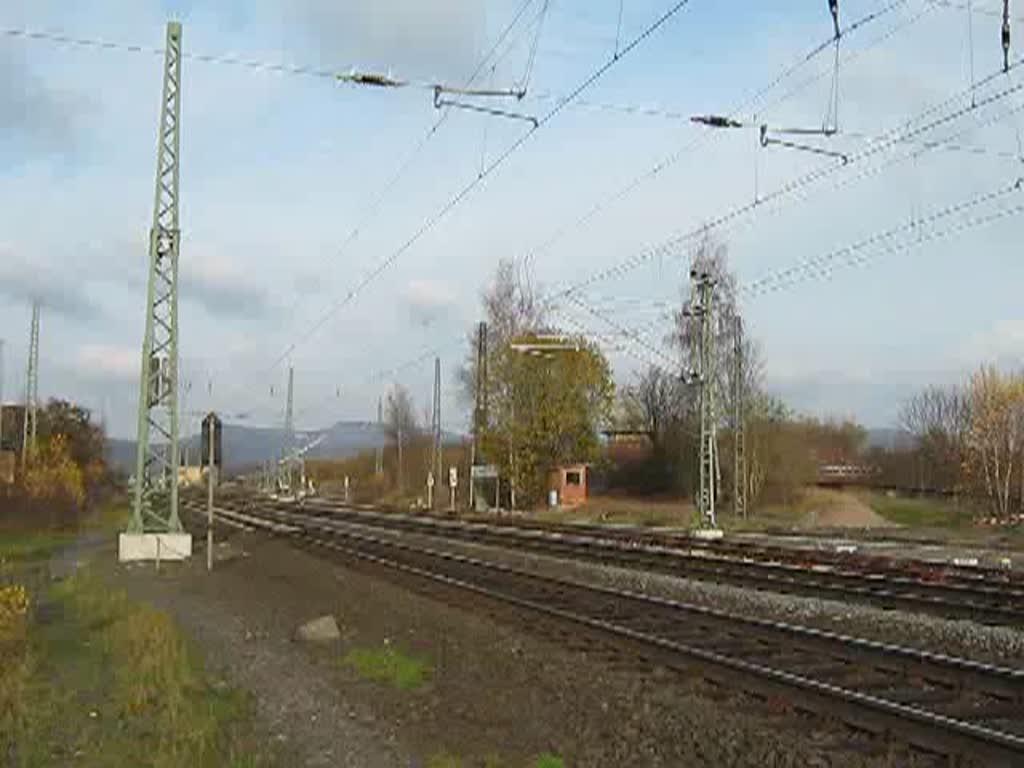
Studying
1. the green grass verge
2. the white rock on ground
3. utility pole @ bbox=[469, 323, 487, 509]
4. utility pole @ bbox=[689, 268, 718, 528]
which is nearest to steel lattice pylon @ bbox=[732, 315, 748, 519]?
utility pole @ bbox=[689, 268, 718, 528]

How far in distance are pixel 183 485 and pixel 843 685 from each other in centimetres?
15768

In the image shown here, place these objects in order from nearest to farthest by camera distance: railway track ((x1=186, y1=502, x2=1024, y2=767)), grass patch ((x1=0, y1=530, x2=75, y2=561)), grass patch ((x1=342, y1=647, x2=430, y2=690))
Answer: railway track ((x1=186, y1=502, x2=1024, y2=767))
grass patch ((x1=342, y1=647, x2=430, y2=690))
grass patch ((x1=0, y1=530, x2=75, y2=561))

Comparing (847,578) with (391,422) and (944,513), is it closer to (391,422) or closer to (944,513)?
(944,513)

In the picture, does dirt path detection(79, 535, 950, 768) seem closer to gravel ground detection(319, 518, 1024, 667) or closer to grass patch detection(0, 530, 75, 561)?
gravel ground detection(319, 518, 1024, 667)

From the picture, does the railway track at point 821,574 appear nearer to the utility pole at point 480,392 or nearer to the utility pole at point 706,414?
the utility pole at point 706,414

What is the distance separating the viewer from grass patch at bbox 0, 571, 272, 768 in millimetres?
9344

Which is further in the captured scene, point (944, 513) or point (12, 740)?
point (944, 513)

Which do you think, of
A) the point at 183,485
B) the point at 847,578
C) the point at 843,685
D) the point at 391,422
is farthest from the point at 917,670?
the point at 183,485

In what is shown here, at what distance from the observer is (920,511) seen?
70312 mm

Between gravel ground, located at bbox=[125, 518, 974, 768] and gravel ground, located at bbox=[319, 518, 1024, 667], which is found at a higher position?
gravel ground, located at bbox=[319, 518, 1024, 667]

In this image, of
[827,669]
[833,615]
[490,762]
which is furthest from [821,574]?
[490,762]

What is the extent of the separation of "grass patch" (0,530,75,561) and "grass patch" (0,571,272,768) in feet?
73.2

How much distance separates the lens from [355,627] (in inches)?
711

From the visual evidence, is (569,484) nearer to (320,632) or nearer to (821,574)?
(821,574)
